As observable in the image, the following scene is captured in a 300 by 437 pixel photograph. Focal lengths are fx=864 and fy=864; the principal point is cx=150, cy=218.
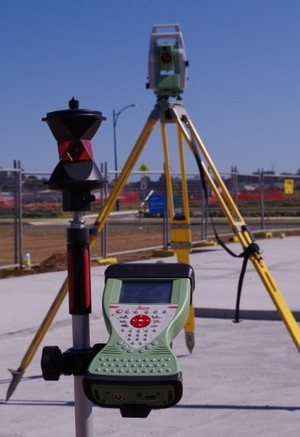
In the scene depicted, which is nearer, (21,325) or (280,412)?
(280,412)

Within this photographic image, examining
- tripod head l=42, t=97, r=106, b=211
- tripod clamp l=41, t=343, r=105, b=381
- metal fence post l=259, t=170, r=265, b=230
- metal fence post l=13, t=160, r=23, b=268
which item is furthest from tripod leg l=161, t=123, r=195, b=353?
metal fence post l=259, t=170, r=265, b=230

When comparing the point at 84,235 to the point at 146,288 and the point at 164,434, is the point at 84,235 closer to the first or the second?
the point at 146,288

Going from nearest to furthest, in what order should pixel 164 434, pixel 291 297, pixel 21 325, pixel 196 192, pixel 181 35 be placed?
pixel 164 434, pixel 181 35, pixel 21 325, pixel 291 297, pixel 196 192

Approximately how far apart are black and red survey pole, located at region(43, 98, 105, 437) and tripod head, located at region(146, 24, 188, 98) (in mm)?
2954

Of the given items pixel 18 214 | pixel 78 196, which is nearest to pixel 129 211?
pixel 18 214

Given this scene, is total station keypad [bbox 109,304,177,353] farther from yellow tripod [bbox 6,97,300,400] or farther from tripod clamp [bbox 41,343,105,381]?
yellow tripod [bbox 6,97,300,400]

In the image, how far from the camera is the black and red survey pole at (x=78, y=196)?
3.07 metres

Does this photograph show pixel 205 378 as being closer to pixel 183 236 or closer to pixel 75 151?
pixel 183 236

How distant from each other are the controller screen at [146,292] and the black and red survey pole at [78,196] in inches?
6.9

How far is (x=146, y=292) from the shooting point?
2.96 m

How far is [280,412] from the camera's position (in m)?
5.61

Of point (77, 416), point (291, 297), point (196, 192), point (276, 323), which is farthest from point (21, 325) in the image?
point (196, 192)

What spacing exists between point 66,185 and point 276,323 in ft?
20.7

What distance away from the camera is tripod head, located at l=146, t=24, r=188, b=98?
6051mm
